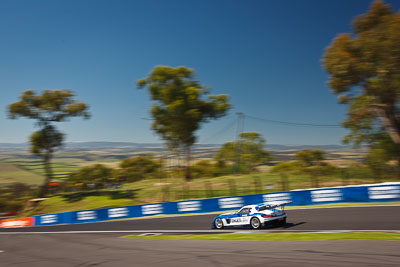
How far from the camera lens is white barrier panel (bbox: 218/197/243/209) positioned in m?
23.8

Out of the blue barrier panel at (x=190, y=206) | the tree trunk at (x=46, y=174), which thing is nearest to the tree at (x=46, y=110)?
the tree trunk at (x=46, y=174)

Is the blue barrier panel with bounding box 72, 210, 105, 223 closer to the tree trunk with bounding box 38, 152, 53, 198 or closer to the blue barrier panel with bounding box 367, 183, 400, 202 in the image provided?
the tree trunk with bounding box 38, 152, 53, 198

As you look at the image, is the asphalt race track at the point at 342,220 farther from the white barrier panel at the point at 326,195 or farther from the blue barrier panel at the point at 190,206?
the blue barrier panel at the point at 190,206

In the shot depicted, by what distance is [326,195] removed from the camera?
20938 mm

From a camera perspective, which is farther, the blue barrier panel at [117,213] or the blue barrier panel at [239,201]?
the blue barrier panel at [117,213]

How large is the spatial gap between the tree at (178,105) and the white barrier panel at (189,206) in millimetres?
21669

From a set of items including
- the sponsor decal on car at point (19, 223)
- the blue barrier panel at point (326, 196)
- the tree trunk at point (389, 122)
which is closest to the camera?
the blue barrier panel at point (326, 196)

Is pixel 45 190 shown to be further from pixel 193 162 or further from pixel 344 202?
pixel 344 202

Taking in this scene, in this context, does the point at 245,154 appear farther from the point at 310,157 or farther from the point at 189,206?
the point at 189,206

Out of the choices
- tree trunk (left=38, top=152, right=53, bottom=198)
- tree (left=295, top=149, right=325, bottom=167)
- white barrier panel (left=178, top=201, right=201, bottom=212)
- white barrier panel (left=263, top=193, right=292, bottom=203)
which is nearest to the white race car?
white barrier panel (left=263, top=193, right=292, bottom=203)

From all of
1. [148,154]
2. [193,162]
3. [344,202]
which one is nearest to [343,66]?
[344,202]

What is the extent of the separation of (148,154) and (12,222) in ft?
108

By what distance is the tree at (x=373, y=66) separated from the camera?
26312mm

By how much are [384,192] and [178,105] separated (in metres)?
31.4
